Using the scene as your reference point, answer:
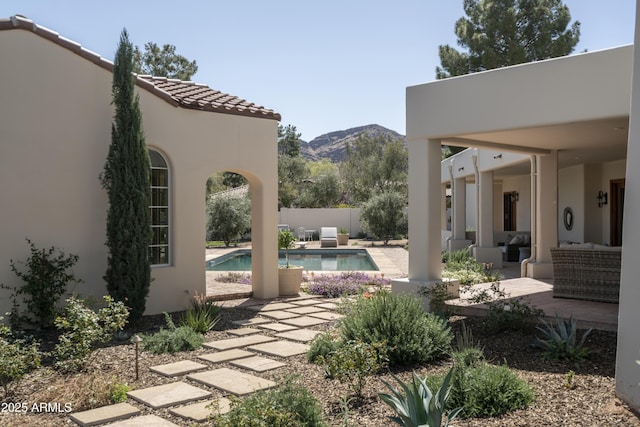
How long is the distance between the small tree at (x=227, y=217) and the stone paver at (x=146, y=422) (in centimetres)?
2159

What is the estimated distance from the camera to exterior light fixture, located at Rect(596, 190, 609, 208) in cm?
1481

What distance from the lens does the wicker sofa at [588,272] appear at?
8.23 m

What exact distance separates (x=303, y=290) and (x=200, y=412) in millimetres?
7398

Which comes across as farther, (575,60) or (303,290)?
(303,290)

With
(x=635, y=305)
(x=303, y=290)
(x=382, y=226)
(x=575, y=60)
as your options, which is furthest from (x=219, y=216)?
(x=635, y=305)

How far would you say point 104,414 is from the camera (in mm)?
4699

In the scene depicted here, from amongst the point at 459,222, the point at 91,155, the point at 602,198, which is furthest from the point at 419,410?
the point at 459,222

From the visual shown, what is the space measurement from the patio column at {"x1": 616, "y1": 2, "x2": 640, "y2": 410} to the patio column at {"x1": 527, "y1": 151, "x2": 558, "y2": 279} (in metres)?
7.49

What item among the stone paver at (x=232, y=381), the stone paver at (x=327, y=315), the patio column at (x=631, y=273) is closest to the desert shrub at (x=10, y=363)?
the stone paver at (x=232, y=381)

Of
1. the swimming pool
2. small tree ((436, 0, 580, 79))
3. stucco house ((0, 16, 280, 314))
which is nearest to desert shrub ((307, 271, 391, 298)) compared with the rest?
stucco house ((0, 16, 280, 314))

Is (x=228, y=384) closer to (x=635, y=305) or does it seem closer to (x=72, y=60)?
(x=635, y=305)

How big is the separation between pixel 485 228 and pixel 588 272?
7.57m

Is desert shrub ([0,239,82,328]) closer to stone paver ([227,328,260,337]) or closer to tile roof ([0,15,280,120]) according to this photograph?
stone paver ([227,328,260,337])

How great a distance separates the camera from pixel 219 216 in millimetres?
26156
